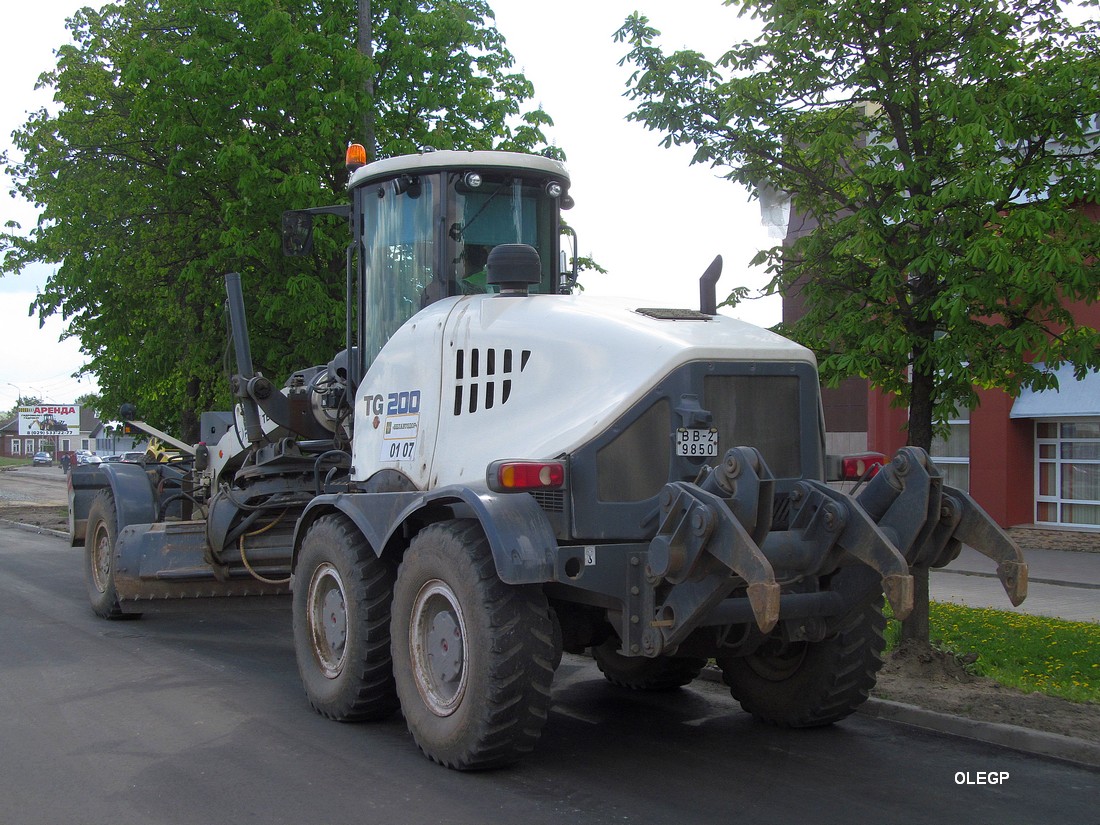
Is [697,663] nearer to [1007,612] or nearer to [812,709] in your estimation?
[812,709]

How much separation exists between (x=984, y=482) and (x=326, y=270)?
1165 cm

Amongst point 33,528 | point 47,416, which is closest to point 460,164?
point 33,528

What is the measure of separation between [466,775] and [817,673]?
212cm

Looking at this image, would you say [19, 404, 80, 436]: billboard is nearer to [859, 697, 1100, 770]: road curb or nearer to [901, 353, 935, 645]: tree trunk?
[901, 353, 935, 645]: tree trunk

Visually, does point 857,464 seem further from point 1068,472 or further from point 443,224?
point 1068,472

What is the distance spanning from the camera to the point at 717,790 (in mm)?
5500

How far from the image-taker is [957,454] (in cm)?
2044

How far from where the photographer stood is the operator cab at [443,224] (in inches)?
288

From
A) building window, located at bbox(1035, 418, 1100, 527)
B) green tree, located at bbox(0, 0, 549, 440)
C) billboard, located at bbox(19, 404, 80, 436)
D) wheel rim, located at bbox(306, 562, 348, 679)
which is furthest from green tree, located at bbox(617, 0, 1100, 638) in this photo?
billboard, located at bbox(19, 404, 80, 436)

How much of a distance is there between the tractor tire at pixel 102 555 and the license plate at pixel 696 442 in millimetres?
6802

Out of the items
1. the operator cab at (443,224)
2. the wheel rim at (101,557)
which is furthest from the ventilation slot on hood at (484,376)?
the wheel rim at (101,557)

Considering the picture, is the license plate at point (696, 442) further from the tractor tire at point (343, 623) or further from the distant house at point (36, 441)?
the distant house at point (36, 441)

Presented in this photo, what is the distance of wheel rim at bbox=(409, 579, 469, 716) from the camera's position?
5.81 meters

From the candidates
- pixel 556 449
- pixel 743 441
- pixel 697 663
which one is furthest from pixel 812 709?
pixel 556 449
